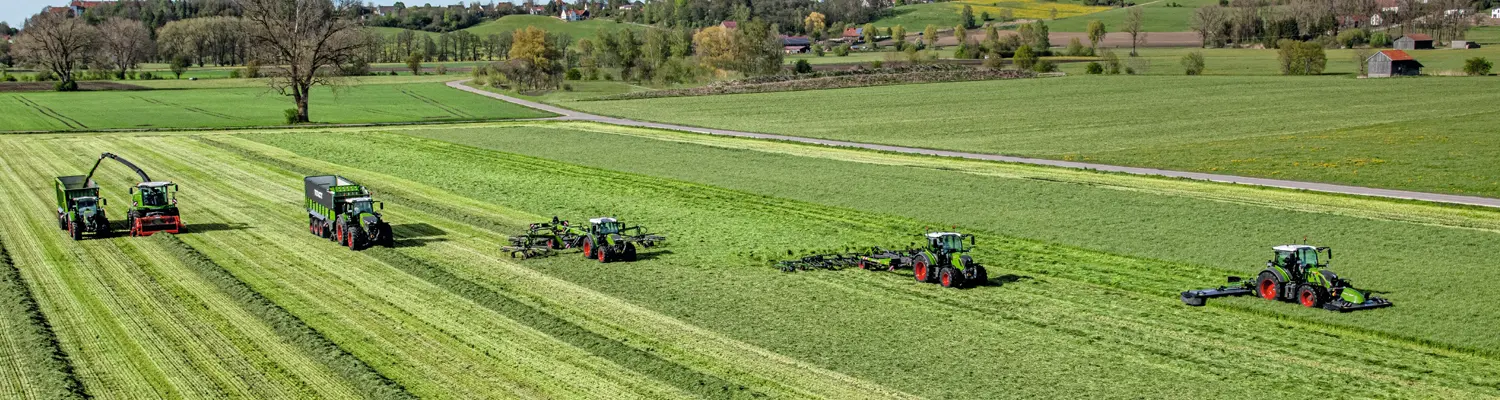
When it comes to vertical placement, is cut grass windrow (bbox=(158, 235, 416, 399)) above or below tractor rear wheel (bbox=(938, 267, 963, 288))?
below

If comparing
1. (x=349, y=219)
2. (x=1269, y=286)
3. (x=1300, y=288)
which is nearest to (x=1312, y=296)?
(x=1300, y=288)

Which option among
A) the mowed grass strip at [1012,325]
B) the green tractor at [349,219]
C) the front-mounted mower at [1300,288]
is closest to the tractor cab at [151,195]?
the green tractor at [349,219]

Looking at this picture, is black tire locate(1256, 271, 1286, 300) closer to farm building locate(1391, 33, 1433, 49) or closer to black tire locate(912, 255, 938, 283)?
black tire locate(912, 255, 938, 283)

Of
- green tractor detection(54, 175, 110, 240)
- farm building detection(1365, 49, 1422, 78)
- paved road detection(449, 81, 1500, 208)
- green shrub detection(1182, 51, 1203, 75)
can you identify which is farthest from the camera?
green shrub detection(1182, 51, 1203, 75)

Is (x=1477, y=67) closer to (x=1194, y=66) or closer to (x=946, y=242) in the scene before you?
(x=1194, y=66)

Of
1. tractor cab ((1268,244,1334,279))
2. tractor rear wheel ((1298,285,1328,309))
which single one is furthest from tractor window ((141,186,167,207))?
tractor rear wheel ((1298,285,1328,309))

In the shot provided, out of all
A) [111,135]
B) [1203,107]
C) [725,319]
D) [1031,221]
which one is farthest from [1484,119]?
[111,135]
